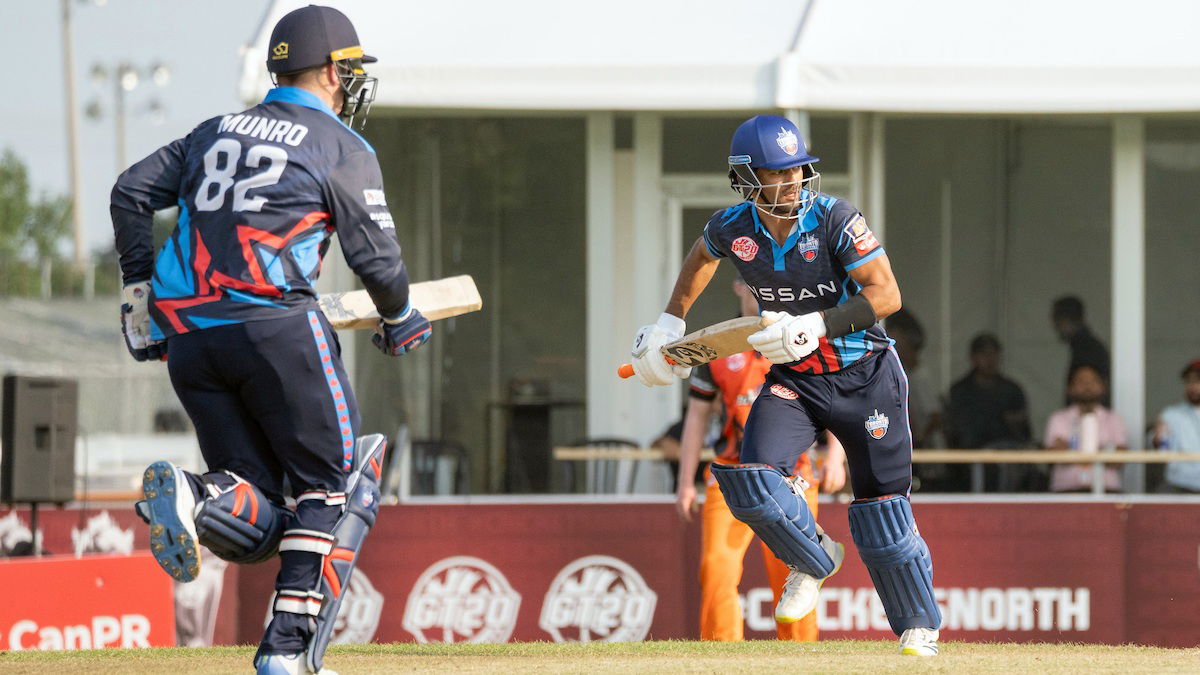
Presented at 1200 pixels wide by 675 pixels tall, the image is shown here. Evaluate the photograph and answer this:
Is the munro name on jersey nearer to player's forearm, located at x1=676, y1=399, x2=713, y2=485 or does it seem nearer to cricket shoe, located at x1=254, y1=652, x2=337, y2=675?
cricket shoe, located at x1=254, y1=652, x2=337, y2=675

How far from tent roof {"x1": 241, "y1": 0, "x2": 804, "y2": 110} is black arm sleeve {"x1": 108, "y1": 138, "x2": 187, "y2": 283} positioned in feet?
19.1

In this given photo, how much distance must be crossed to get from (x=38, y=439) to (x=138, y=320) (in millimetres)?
5561

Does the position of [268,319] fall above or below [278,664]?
above

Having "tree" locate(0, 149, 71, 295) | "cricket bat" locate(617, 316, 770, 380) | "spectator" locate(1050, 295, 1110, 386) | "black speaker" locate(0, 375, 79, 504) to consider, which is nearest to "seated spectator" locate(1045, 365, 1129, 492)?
"spectator" locate(1050, 295, 1110, 386)

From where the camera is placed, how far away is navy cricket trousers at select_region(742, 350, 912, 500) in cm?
570

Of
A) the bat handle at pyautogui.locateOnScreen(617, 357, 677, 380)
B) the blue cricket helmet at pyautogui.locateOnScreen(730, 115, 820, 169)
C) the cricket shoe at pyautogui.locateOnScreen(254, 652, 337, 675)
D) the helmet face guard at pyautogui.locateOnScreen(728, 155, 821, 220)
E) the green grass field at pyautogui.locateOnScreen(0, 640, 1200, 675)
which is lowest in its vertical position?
the green grass field at pyautogui.locateOnScreen(0, 640, 1200, 675)

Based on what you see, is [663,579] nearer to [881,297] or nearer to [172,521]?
[881,297]

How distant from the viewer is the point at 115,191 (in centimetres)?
463

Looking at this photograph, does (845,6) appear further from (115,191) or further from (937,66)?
(115,191)

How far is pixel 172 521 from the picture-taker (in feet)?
14.3

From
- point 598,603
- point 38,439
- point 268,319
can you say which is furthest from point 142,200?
point 38,439

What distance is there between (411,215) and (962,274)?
14.7 ft

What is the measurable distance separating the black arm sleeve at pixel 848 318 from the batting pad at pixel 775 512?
55 centimetres

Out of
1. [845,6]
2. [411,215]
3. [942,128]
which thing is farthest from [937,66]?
[411,215]
